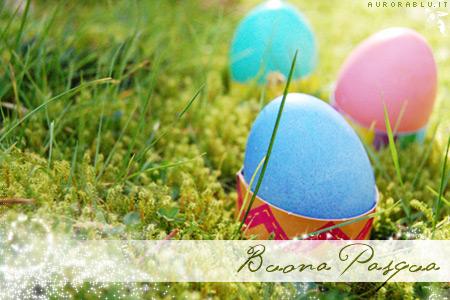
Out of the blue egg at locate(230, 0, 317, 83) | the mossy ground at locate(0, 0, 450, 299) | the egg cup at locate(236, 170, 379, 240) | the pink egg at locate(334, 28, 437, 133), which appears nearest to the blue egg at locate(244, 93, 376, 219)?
the egg cup at locate(236, 170, 379, 240)

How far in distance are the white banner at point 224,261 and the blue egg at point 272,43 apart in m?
0.95

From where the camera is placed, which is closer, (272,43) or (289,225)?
(289,225)

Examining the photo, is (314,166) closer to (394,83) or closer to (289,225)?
(289,225)

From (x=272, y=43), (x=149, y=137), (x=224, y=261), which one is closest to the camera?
(x=224, y=261)

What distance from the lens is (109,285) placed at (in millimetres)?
982

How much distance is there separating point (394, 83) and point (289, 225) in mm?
695

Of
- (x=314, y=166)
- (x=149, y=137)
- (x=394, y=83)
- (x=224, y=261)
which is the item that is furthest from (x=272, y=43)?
(x=224, y=261)

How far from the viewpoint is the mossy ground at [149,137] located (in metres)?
1.12

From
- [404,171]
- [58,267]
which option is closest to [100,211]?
[58,267]

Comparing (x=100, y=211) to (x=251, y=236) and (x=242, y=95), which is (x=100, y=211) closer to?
(x=251, y=236)

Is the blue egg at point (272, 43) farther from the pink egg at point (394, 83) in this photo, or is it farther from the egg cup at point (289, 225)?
the egg cup at point (289, 225)

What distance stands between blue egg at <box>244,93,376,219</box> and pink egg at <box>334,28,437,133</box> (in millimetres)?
468

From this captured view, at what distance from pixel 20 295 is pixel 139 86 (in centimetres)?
84

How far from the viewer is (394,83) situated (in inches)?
65.6
